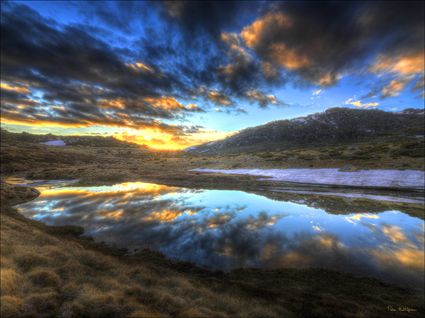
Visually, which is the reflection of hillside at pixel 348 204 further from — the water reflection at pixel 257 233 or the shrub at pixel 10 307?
the shrub at pixel 10 307

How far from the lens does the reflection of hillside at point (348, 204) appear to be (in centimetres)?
1984

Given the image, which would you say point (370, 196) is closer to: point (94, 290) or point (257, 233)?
point (257, 233)

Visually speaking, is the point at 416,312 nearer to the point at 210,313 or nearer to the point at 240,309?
the point at 240,309

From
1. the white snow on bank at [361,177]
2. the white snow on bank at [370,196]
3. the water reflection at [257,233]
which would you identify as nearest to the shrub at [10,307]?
the water reflection at [257,233]

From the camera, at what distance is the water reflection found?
10922mm

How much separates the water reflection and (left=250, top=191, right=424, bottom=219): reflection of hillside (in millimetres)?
1337

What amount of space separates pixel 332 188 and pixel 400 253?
2167 centimetres

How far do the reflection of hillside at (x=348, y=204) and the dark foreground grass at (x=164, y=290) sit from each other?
504 inches

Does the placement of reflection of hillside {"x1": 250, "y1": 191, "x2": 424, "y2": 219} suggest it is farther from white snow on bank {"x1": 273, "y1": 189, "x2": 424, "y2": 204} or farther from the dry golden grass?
the dry golden grass

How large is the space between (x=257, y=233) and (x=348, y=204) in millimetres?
14288

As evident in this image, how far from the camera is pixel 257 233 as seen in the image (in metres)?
14.6

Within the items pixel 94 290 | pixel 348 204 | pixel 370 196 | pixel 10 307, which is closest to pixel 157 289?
pixel 94 290

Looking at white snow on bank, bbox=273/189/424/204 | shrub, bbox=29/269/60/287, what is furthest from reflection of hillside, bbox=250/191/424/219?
shrub, bbox=29/269/60/287

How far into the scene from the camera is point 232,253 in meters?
11.8
